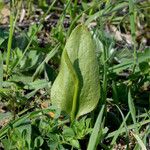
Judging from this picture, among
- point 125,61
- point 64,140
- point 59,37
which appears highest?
point 59,37

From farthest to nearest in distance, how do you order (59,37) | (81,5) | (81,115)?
(81,5), (59,37), (81,115)

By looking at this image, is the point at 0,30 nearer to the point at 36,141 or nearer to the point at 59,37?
the point at 59,37

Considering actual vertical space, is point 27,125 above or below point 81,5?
below

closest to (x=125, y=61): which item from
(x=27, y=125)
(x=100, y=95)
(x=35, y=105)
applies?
(x=100, y=95)

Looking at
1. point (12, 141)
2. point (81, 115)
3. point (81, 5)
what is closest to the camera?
point (12, 141)
